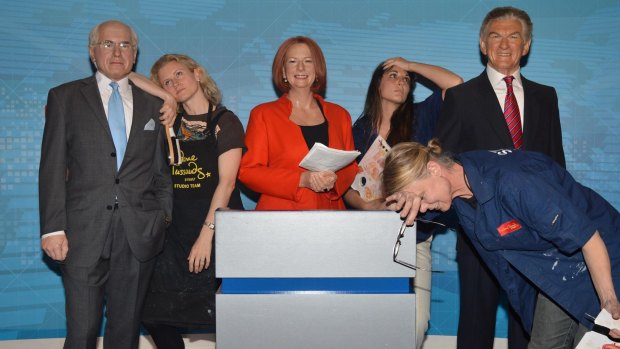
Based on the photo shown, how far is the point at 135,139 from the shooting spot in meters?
3.37

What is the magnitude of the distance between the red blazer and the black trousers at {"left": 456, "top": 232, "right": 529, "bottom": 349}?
2.37 feet

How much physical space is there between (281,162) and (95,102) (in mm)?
939

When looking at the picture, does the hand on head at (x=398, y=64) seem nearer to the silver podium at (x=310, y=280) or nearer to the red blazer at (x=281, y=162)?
the red blazer at (x=281, y=162)

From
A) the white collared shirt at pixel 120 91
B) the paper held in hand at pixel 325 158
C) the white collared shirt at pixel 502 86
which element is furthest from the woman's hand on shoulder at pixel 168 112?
the white collared shirt at pixel 502 86

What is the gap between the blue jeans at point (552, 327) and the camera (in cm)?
282

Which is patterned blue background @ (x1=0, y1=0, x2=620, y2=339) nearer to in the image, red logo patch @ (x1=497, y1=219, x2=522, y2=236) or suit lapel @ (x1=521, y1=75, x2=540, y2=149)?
suit lapel @ (x1=521, y1=75, x2=540, y2=149)

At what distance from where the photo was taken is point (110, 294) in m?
3.38

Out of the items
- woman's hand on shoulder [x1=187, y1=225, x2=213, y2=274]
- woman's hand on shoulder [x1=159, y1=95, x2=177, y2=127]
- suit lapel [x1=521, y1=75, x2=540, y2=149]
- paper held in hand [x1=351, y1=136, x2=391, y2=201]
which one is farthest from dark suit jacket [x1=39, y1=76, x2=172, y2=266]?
suit lapel [x1=521, y1=75, x2=540, y2=149]

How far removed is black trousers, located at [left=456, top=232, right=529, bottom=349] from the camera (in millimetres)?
3594

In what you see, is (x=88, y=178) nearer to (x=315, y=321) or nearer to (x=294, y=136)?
(x=294, y=136)

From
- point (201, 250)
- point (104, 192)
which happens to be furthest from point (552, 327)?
point (104, 192)

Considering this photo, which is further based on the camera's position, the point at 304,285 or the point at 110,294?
the point at 110,294

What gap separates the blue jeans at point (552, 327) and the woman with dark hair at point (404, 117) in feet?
3.70

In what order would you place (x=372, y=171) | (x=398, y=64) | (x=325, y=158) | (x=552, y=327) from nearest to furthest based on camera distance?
1. (x=552, y=327)
2. (x=325, y=158)
3. (x=372, y=171)
4. (x=398, y=64)
